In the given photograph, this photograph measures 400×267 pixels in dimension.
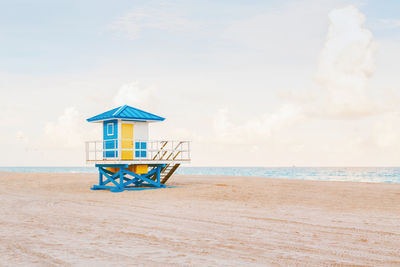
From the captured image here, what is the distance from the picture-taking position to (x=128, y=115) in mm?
22125

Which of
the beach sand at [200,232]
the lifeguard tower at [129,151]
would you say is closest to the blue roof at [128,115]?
the lifeguard tower at [129,151]

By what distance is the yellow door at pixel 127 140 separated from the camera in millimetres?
22281

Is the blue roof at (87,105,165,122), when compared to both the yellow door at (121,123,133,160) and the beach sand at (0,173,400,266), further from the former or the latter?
the beach sand at (0,173,400,266)

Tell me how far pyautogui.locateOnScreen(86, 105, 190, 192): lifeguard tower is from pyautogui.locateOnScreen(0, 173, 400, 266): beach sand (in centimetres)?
580

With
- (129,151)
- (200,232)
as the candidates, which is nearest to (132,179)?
(129,151)

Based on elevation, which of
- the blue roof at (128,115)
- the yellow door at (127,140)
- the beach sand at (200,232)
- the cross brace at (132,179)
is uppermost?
the blue roof at (128,115)

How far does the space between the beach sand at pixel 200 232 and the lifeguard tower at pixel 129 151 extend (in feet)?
19.0

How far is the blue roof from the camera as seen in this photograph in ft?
71.6

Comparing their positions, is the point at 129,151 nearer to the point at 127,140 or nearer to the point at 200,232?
the point at 127,140

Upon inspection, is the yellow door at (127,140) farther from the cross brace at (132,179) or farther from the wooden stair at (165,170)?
the wooden stair at (165,170)

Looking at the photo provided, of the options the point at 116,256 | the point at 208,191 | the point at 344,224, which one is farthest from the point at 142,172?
the point at 116,256

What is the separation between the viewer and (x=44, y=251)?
7.64m

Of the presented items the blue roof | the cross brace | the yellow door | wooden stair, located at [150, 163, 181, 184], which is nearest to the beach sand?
the cross brace

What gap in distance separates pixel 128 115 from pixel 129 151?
1.99 metres
